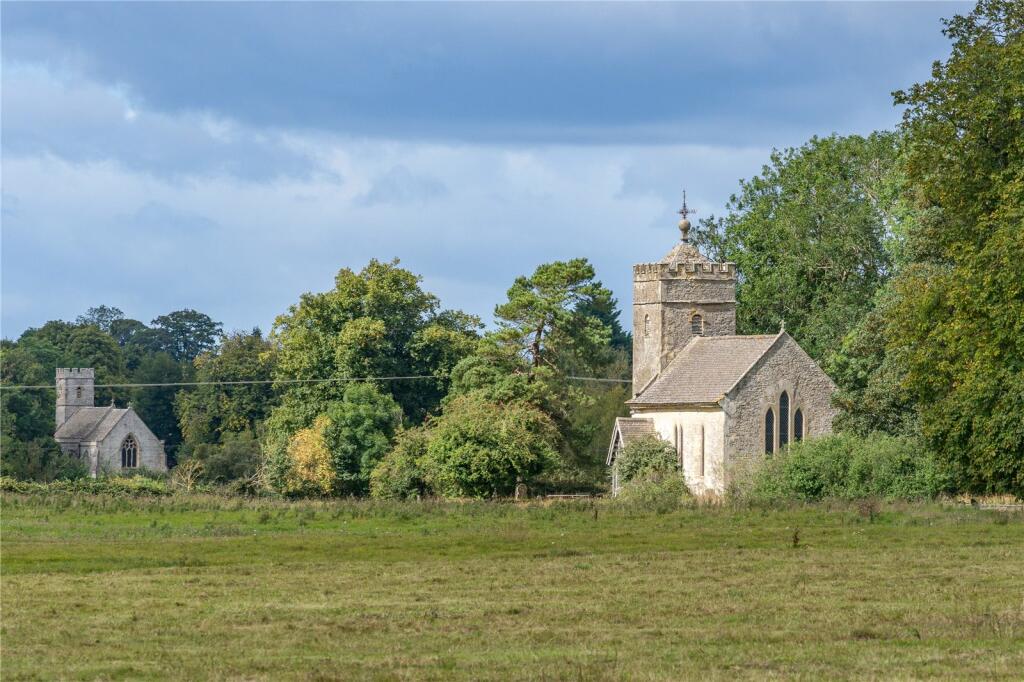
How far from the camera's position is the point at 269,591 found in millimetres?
28844

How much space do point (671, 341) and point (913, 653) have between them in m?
48.2

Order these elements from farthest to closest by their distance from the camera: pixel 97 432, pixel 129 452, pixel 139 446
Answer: pixel 139 446 < pixel 129 452 < pixel 97 432

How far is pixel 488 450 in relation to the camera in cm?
6394

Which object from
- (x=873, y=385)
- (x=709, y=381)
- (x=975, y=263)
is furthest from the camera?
(x=709, y=381)

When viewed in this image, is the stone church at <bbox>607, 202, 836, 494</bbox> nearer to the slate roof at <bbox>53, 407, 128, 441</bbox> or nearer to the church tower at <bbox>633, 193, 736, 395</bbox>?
the church tower at <bbox>633, 193, 736, 395</bbox>

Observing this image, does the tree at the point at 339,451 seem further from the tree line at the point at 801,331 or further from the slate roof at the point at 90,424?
the slate roof at the point at 90,424

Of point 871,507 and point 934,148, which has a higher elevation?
point 934,148

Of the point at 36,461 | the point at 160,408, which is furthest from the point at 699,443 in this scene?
the point at 160,408

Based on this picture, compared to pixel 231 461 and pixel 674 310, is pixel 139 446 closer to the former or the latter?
pixel 231 461

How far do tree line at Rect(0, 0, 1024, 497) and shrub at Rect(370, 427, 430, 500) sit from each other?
11 centimetres

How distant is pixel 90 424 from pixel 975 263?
93.9 metres

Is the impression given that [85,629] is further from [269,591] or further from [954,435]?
[954,435]

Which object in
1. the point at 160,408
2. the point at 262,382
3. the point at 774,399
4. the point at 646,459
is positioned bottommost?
the point at 646,459

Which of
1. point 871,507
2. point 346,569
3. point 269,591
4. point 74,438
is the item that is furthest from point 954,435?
point 74,438
